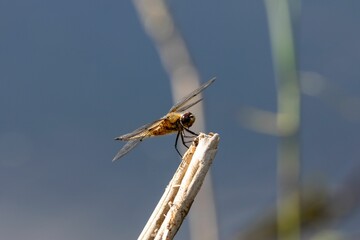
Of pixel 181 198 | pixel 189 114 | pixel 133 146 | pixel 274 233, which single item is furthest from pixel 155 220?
pixel 133 146

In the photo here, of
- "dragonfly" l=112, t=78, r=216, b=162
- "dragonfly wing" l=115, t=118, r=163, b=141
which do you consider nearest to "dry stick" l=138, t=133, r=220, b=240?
"dragonfly" l=112, t=78, r=216, b=162

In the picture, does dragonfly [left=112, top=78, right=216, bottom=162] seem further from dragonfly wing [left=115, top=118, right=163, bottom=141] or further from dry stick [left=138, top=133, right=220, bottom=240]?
dry stick [left=138, top=133, right=220, bottom=240]

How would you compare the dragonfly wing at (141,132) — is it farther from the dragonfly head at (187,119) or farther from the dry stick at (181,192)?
the dry stick at (181,192)

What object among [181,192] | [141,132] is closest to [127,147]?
[141,132]

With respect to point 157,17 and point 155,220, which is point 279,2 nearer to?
point 157,17

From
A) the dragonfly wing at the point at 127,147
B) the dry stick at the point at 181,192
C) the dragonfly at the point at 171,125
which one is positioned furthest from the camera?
the dragonfly wing at the point at 127,147

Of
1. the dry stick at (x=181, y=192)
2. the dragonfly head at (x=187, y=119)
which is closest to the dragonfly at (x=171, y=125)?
the dragonfly head at (x=187, y=119)

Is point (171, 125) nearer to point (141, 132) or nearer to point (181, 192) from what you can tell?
point (141, 132)

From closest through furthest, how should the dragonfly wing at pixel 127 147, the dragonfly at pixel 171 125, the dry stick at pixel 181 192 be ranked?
the dry stick at pixel 181 192 → the dragonfly at pixel 171 125 → the dragonfly wing at pixel 127 147

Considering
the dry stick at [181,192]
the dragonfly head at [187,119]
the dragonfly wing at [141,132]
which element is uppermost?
the dragonfly wing at [141,132]
